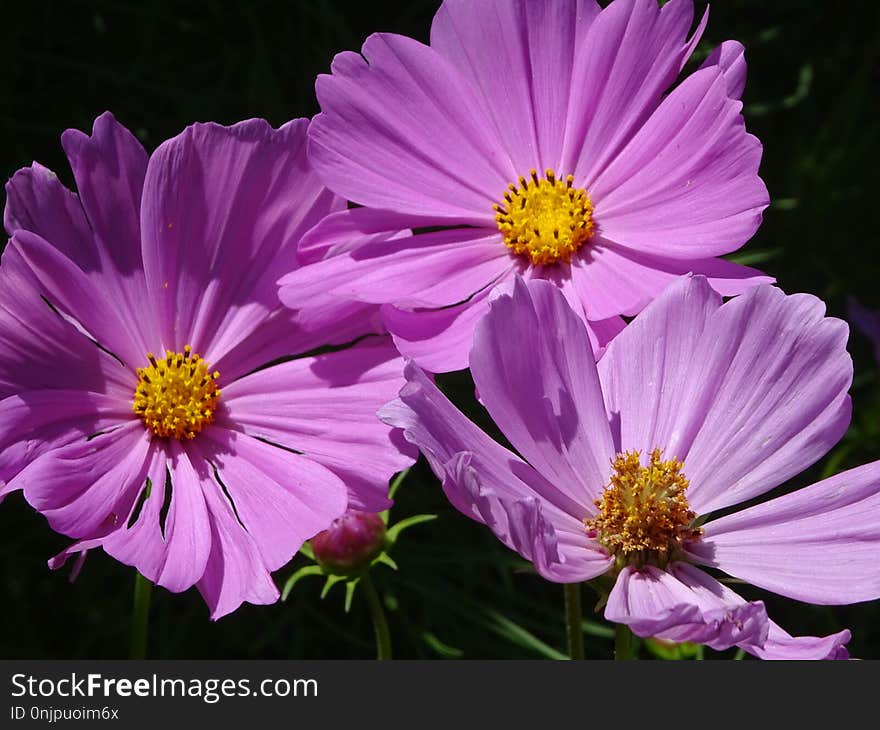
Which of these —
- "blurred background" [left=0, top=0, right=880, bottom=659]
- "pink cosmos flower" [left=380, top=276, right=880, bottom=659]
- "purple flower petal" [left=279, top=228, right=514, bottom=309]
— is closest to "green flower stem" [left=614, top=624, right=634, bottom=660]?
"pink cosmos flower" [left=380, top=276, right=880, bottom=659]

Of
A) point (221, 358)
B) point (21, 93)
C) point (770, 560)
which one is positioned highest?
point (21, 93)

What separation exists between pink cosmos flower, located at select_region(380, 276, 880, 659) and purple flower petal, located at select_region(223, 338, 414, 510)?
0.27 feet

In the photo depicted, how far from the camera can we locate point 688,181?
0.96 m

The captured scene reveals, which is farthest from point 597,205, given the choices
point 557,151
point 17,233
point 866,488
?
point 17,233

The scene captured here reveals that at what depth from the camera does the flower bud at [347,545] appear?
0.93 metres

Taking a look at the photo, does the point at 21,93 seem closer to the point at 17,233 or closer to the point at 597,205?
the point at 17,233

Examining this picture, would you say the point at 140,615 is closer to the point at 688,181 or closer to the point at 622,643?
the point at 622,643

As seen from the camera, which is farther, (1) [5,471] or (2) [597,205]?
(2) [597,205]

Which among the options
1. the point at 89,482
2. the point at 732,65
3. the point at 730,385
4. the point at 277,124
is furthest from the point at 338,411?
the point at 277,124

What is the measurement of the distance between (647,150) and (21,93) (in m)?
0.79

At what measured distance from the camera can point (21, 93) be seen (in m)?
1.44

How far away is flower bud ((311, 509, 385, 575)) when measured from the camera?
0.93m

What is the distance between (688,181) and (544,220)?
0.12 m

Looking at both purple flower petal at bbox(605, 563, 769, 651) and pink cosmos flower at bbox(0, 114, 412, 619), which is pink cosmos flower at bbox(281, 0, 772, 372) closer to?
pink cosmos flower at bbox(0, 114, 412, 619)
